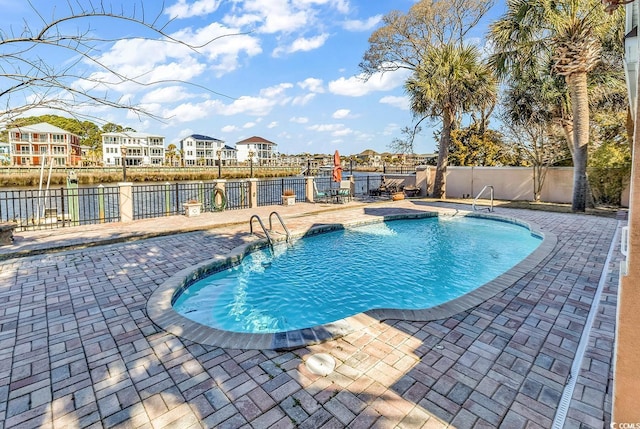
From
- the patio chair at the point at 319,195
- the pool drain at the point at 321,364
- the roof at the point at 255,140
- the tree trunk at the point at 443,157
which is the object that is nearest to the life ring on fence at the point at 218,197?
the patio chair at the point at 319,195

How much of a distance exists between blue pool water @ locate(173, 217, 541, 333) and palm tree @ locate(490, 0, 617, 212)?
3965mm

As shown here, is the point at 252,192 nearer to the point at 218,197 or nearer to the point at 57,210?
the point at 218,197

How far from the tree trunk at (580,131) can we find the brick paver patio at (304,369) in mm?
8012

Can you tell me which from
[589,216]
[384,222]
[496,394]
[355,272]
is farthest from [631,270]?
[589,216]

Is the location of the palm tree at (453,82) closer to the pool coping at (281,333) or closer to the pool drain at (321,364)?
the pool coping at (281,333)

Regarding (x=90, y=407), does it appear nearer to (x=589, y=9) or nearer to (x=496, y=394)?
(x=496, y=394)

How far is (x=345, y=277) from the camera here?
6.74 meters

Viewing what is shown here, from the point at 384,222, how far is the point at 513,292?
695 cm

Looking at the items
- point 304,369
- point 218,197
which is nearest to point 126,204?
point 218,197

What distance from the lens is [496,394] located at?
2.62 meters

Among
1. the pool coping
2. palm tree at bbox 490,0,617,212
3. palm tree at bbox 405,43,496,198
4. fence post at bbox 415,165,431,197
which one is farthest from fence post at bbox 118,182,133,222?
fence post at bbox 415,165,431,197

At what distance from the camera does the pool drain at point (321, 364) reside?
2.91 meters

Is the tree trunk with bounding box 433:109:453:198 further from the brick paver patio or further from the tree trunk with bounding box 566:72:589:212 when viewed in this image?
the brick paver patio

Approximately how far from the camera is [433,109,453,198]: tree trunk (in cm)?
1566
